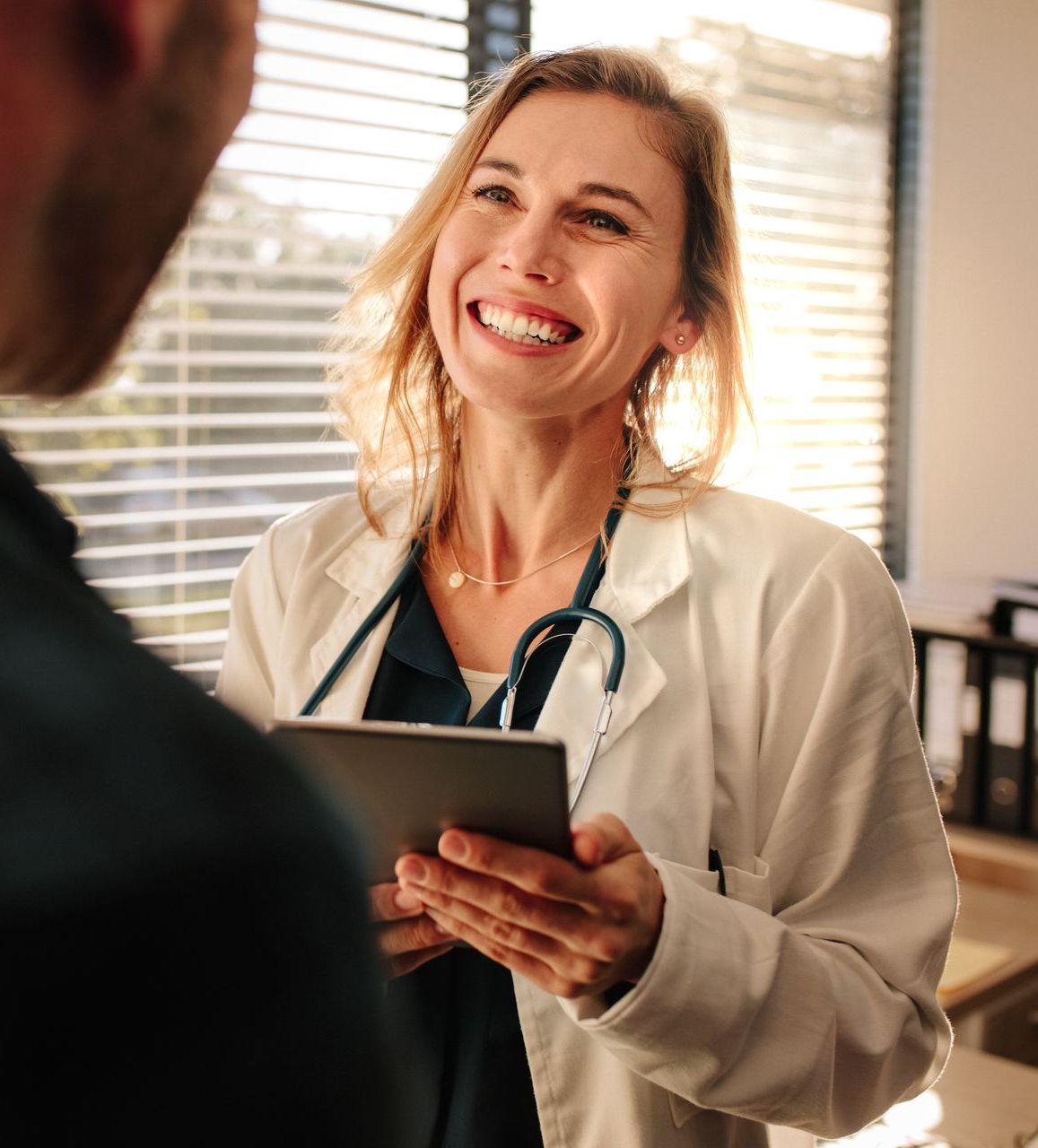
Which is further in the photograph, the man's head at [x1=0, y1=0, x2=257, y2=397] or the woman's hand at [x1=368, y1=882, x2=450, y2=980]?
the woman's hand at [x1=368, y1=882, x2=450, y2=980]

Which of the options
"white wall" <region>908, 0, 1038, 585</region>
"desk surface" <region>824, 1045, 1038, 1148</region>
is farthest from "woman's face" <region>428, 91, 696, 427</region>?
"white wall" <region>908, 0, 1038, 585</region>

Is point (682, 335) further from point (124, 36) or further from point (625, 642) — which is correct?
point (124, 36)

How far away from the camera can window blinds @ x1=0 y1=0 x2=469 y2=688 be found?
2293 millimetres

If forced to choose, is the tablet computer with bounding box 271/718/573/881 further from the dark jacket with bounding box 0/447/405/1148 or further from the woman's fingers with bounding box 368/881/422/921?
the dark jacket with bounding box 0/447/405/1148

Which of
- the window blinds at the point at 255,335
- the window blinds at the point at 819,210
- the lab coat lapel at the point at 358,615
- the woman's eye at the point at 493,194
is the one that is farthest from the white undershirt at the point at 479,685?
the window blinds at the point at 819,210

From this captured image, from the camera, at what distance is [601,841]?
1060 mm

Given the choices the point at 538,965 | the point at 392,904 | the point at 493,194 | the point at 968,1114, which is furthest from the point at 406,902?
the point at 968,1114

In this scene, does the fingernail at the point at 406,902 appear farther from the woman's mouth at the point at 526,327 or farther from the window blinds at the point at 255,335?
the window blinds at the point at 255,335

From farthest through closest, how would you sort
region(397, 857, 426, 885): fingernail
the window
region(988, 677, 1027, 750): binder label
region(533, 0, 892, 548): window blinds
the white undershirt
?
region(533, 0, 892, 548): window blinds → region(988, 677, 1027, 750): binder label → the window → the white undershirt → region(397, 857, 426, 885): fingernail

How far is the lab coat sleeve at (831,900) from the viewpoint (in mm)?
1161

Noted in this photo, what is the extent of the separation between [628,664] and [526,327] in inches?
15.1

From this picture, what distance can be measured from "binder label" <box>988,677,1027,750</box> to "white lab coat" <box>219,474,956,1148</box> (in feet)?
4.90

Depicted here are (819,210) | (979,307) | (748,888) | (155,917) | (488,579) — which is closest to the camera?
(155,917)

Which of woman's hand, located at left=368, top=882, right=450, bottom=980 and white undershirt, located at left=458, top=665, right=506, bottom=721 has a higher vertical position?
white undershirt, located at left=458, top=665, right=506, bottom=721
